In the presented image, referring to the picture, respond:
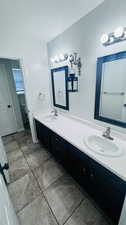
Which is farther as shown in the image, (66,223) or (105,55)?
(105,55)

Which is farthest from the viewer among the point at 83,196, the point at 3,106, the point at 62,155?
the point at 3,106

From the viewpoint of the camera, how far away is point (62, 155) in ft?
5.96

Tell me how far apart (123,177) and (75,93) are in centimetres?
149

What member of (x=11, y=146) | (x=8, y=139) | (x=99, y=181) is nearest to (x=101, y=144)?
(x=99, y=181)

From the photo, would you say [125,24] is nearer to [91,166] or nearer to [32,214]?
[91,166]

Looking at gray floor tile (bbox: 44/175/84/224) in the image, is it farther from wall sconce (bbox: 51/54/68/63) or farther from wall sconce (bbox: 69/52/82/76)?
wall sconce (bbox: 51/54/68/63)

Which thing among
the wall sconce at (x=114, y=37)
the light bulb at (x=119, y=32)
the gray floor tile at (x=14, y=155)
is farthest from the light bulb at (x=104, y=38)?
the gray floor tile at (x=14, y=155)

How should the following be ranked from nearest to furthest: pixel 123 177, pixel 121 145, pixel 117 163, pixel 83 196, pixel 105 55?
pixel 123 177
pixel 117 163
pixel 121 145
pixel 105 55
pixel 83 196

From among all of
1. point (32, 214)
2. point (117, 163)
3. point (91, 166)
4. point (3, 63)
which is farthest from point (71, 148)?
point (3, 63)

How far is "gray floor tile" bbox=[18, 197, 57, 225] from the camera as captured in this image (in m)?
1.25

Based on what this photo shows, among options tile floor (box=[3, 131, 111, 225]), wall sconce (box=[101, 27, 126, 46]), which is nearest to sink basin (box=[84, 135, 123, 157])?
tile floor (box=[3, 131, 111, 225])

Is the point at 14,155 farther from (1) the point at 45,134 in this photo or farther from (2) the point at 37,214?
(2) the point at 37,214

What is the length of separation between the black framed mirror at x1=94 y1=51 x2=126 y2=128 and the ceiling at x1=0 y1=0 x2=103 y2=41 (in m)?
0.74

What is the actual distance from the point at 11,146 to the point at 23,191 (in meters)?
1.45
